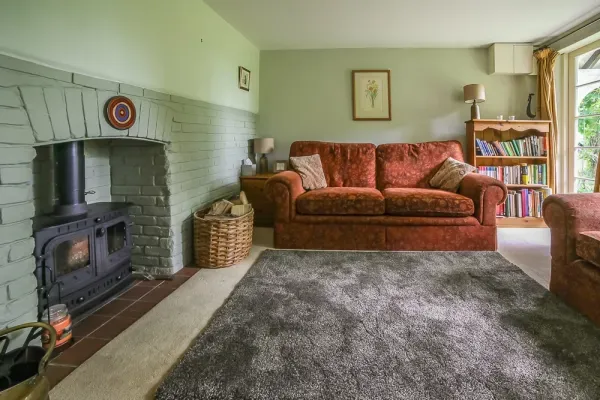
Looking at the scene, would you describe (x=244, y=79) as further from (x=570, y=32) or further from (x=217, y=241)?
(x=570, y=32)

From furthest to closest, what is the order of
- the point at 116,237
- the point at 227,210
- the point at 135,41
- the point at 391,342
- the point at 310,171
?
the point at 310,171
the point at 227,210
the point at 116,237
the point at 135,41
the point at 391,342

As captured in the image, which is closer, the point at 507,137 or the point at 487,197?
the point at 487,197

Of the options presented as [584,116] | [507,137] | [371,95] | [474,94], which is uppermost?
[371,95]

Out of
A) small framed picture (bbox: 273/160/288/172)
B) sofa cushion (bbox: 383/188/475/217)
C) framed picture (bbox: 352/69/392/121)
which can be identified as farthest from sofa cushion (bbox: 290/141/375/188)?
sofa cushion (bbox: 383/188/475/217)

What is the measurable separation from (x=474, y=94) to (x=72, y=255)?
13.2 ft

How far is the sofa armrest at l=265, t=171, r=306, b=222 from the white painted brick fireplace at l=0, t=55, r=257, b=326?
57cm

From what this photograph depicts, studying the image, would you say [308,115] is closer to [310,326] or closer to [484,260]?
[484,260]

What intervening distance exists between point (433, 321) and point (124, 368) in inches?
58.7

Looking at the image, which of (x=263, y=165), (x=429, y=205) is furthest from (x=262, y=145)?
(x=429, y=205)

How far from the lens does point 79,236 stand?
187 centimetres

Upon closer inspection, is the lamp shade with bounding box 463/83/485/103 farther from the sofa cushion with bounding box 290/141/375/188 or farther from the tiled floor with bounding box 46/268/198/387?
the tiled floor with bounding box 46/268/198/387

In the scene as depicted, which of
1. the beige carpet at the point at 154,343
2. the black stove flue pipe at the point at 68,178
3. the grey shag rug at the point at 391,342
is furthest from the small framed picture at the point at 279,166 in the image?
the black stove flue pipe at the point at 68,178

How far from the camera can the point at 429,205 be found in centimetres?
297

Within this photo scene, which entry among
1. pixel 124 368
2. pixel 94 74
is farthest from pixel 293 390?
pixel 94 74
